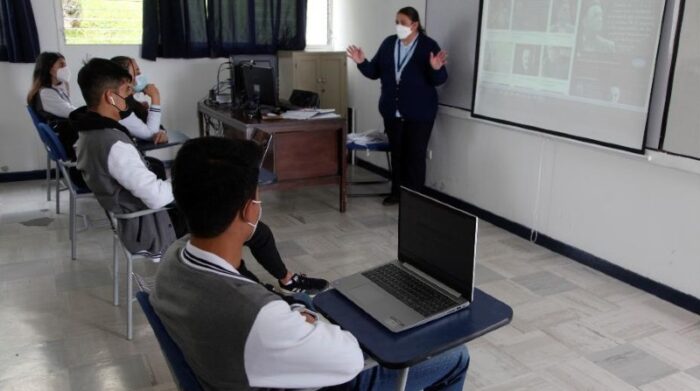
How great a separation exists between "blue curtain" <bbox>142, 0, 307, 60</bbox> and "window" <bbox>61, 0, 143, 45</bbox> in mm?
148

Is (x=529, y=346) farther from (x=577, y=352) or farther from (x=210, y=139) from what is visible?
(x=210, y=139)

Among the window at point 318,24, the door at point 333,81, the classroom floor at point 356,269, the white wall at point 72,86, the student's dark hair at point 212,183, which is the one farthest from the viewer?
the window at point 318,24

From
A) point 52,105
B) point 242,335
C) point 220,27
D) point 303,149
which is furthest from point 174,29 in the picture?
point 242,335

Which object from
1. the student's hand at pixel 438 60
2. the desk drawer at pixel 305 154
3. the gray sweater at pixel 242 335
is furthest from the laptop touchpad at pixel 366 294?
the student's hand at pixel 438 60

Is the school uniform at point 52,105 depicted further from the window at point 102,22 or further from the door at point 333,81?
the door at point 333,81

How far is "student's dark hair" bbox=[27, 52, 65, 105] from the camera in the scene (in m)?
4.02

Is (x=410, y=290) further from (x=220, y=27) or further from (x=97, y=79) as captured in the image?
(x=220, y=27)

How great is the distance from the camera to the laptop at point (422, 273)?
141cm

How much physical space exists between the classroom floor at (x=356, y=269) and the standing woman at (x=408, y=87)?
0.63 metres

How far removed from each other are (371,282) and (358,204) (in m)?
3.10

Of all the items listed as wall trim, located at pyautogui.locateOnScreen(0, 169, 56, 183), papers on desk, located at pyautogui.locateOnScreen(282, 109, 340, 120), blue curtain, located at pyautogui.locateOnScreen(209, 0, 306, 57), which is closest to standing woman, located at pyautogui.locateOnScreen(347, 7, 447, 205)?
papers on desk, located at pyautogui.locateOnScreen(282, 109, 340, 120)

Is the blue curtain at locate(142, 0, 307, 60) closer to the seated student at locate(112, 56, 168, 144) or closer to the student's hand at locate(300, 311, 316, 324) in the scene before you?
the seated student at locate(112, 56, 168, 144)

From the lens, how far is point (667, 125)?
2848mm

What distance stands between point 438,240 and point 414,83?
2.96 metres
